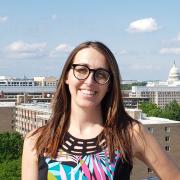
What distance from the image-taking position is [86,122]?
2.09m

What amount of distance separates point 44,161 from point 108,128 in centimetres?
31

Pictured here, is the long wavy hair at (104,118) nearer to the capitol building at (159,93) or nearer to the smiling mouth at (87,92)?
the smiling mouth at (87,92)

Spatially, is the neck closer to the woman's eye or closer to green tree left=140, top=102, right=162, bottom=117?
the woman's eye

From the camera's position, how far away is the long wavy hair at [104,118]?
2.00 m

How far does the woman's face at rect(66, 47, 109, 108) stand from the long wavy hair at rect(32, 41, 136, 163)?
0.08ft

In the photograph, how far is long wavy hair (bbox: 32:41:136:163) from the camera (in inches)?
78.6

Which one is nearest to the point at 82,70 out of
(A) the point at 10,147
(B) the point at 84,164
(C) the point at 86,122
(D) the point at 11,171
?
(C) the point at 86,122

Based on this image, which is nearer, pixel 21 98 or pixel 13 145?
pixel 13 145

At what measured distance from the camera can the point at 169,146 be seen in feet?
86.9

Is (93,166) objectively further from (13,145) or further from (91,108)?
(13,145)

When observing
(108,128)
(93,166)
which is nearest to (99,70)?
(108,128)

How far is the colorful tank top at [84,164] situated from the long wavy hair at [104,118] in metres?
0.03

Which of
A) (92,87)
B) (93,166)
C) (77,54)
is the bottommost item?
(93,166)

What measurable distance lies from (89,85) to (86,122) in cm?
18
